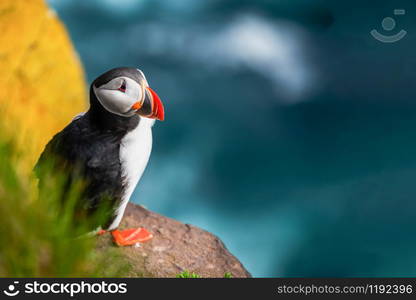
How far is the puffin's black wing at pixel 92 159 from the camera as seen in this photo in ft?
7.90

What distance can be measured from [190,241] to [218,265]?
0.96ft

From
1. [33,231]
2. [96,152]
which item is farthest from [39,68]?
[33,231]

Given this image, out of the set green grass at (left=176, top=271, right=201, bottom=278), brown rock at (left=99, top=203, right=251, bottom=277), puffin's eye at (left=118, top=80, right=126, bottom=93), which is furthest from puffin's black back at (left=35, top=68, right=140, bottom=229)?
green grass at (left=176, top=271, right=201, bottom=278)

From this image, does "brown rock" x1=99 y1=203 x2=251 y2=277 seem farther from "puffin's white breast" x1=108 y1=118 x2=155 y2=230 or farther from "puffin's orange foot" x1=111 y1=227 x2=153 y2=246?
"puffin's white breast" x1=108 y1=118 x2=155 y2=230

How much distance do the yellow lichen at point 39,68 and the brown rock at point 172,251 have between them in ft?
3.03

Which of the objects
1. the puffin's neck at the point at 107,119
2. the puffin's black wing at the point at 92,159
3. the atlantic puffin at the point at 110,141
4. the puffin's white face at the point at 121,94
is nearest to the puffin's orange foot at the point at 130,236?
the atlantic puffin at the point at 110,141

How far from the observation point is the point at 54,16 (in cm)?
416

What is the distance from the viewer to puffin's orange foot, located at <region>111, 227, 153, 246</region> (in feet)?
9.46

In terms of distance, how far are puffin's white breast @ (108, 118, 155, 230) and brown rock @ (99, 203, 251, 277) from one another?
1.25ft

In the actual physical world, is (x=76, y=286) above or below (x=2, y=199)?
below

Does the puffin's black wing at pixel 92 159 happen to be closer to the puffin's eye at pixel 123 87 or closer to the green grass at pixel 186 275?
the puffin's eye at pixel 123 87

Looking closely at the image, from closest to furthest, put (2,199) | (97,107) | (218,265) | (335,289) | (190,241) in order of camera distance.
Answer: (2,199), (335,289), (97,107), (218,265), (190,241)

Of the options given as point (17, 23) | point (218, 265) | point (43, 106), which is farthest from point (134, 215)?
point (17, 23)

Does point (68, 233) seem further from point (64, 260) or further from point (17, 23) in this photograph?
point (17, 23)
